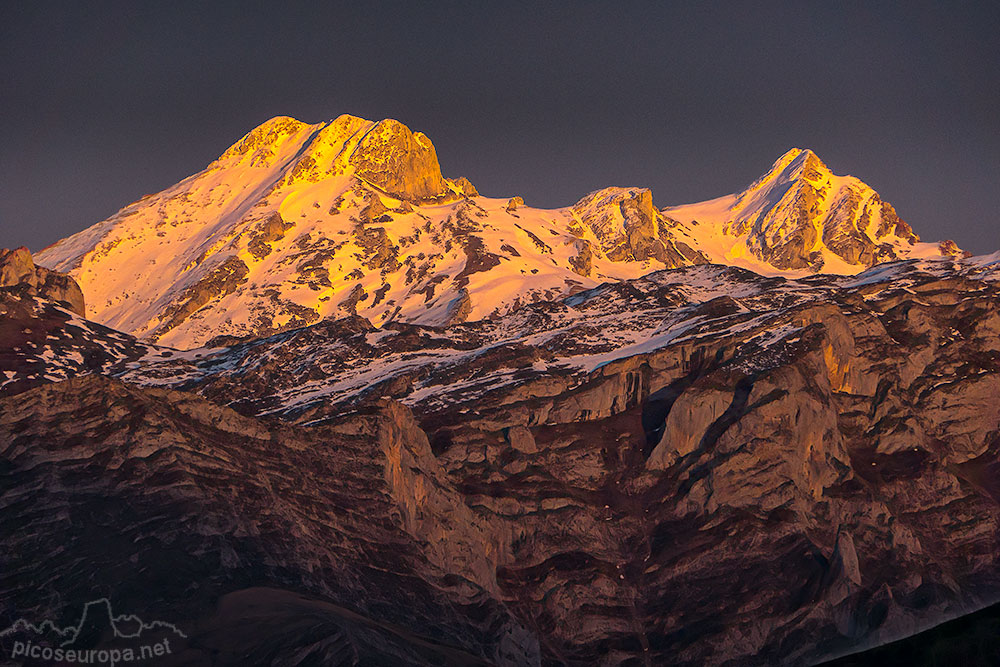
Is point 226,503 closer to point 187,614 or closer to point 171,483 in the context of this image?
point 171,483

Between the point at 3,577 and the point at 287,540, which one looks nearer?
the point at 3,577

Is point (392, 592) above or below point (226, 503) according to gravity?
below

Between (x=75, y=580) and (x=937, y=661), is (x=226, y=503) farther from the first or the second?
(x=937, y=661)

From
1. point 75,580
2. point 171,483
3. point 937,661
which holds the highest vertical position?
point 171,483

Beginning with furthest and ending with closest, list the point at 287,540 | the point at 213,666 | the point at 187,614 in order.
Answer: the point at 287,540 < the point at 187,614 < the point at 213,666

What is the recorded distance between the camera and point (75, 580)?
166125 mm

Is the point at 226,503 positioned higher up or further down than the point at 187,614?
higher up

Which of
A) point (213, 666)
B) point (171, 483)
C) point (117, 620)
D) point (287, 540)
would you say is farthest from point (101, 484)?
point (213, 666)

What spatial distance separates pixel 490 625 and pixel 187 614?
2038 inches

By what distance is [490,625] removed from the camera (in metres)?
197

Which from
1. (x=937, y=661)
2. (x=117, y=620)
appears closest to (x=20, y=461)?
(x=117, y=620)

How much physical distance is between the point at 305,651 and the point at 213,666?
31.1 feet

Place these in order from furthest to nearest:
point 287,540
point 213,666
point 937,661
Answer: point 287,540 < point 213,666 < point 937,661

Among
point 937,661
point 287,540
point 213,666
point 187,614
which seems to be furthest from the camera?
point 287,540
